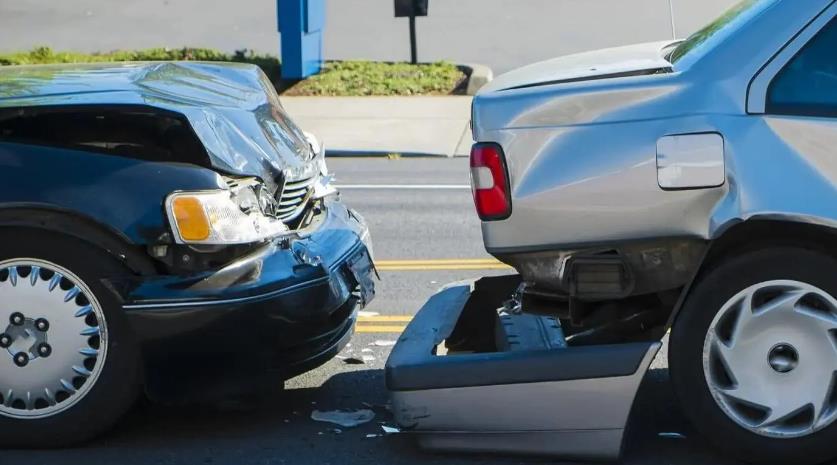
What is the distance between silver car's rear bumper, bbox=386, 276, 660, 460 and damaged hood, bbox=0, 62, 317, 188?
110 centimetres

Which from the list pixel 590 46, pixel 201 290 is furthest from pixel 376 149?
pixel 201 290

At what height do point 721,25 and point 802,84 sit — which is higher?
point 721,25

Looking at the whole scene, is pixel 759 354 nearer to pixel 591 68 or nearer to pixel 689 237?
pixel 689 237

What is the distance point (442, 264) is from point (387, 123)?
21.8 ft

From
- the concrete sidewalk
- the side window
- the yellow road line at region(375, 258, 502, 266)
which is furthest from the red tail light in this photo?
the concrete sidewalk

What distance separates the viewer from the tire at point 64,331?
4777 millimetres

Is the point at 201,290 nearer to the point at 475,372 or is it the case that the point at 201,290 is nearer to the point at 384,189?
the point at 475,372

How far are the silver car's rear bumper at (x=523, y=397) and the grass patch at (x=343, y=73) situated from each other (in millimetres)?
12136

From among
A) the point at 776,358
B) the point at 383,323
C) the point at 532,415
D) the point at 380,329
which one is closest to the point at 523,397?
the point at 532,415

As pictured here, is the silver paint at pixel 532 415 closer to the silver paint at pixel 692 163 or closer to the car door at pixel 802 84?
the silver paint at pixel 692 163

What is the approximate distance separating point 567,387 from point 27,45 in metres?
18.2

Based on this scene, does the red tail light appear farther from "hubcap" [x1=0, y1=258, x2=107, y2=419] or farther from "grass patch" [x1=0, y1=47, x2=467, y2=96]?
"grass patch" [x1=0, y1=47, x2=467, y2=96]

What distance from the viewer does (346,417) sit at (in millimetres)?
5379

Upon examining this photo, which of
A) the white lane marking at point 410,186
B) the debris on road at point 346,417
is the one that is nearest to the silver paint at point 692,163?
the debris on road at point 346,417
